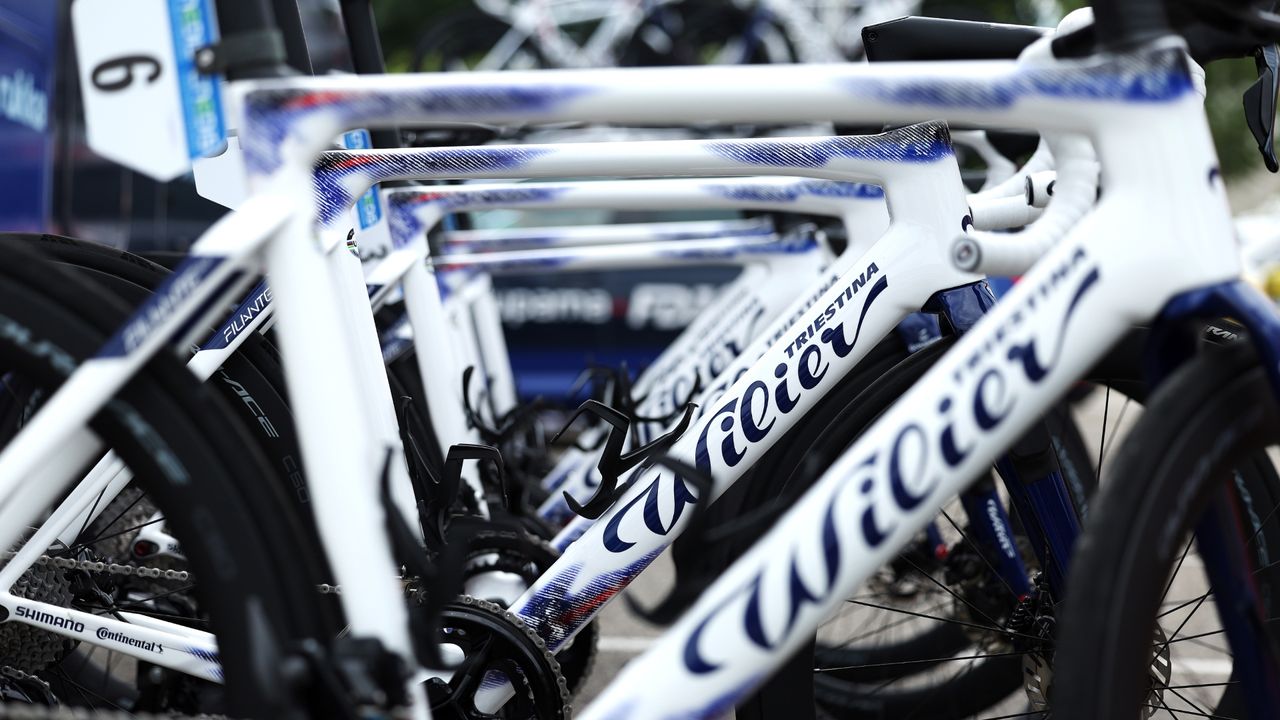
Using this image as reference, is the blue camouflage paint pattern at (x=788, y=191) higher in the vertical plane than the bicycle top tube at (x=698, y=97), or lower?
higher

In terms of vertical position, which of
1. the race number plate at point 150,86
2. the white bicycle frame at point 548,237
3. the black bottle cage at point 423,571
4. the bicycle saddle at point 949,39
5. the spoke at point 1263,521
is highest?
the white bicycle frame at point 548,237

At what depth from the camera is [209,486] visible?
1.08 meters

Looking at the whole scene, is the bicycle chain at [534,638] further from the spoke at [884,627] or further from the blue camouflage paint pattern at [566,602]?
the spoke at [884,627]

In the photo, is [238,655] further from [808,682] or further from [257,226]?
[808,682]

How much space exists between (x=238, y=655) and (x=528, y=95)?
1.94ft

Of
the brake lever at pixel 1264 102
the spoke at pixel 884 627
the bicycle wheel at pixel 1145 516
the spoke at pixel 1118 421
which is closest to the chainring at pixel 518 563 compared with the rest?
the spoke at pixel 884 627

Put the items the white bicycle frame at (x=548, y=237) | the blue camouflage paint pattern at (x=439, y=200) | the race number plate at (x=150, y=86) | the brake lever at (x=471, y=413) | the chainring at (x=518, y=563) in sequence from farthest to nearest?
the white bicycle frame at (x=548, y=237) < the brake lever at (x=471, y=413) < the blue camouflage paint pattern at (x=439, y=200) < the chainring at (x=518, y=563) < the race number plate at (x=150, y=86)

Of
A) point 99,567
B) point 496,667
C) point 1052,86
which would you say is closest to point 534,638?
point 496,667

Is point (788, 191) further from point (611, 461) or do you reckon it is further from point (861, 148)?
point (611, 461)

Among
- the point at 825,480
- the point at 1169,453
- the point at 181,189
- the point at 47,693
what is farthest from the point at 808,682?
the point at 181,189

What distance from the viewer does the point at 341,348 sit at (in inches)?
42.9

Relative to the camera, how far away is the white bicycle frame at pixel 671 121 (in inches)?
42.4

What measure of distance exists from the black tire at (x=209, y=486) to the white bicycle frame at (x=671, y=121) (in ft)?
0.12

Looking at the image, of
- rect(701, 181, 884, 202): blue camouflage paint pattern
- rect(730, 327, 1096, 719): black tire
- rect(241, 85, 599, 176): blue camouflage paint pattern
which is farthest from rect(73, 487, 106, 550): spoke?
rect(701, 181, 884, 202): blue camouflage paint pattern
